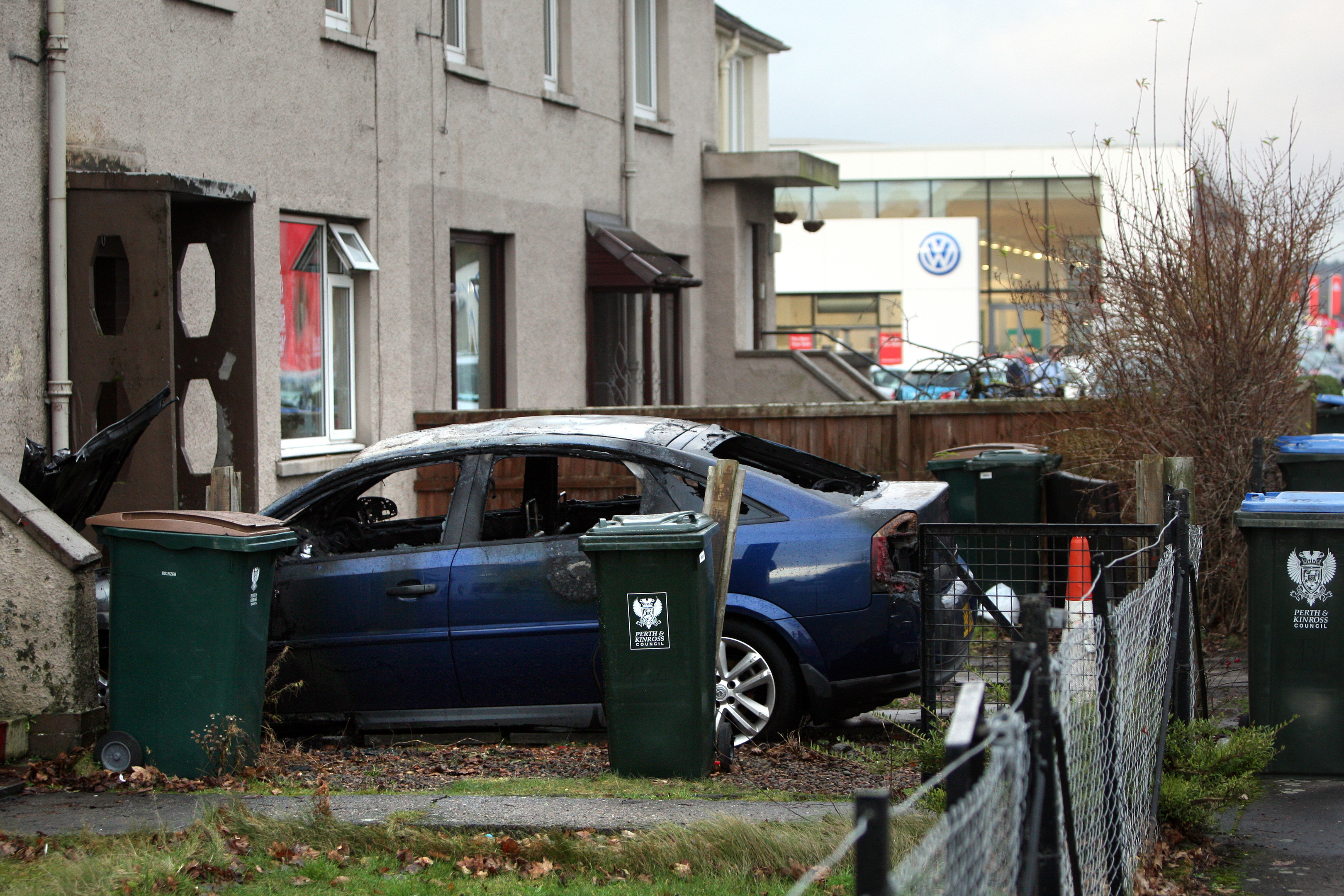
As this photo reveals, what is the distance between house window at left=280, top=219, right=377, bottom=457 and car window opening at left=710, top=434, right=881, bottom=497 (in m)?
5.30

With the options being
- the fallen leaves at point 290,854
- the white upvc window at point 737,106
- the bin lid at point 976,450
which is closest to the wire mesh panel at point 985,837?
the fallen leaves at point 290,854

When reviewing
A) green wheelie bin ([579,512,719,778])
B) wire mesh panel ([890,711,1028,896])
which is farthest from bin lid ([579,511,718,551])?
wire mesh panel ([890,711,1028,896])

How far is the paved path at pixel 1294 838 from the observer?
4.76 metres

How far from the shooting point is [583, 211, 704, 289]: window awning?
15.9 metres

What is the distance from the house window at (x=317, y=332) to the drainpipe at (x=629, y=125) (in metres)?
5.08

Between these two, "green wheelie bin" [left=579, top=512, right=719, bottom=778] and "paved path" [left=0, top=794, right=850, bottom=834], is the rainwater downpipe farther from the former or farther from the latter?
"paved path" [left=0, top=794, right=850, bottom=834]

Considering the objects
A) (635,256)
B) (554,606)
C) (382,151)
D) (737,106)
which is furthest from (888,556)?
(737,106)

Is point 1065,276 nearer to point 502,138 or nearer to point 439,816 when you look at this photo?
point 502,138

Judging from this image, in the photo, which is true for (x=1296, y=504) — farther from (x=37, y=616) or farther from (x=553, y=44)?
(x=553, y=44)

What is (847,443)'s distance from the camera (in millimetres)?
12711

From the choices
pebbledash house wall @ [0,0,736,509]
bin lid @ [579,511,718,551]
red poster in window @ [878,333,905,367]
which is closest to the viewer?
bin lid @ [579,511,718,551]

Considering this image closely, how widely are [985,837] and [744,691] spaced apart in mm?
4141

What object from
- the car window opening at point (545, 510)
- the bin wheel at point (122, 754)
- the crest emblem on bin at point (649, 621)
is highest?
the car window opening at point (545, 510)

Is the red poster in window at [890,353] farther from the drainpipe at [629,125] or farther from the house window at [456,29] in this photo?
the house window at [456,29]
